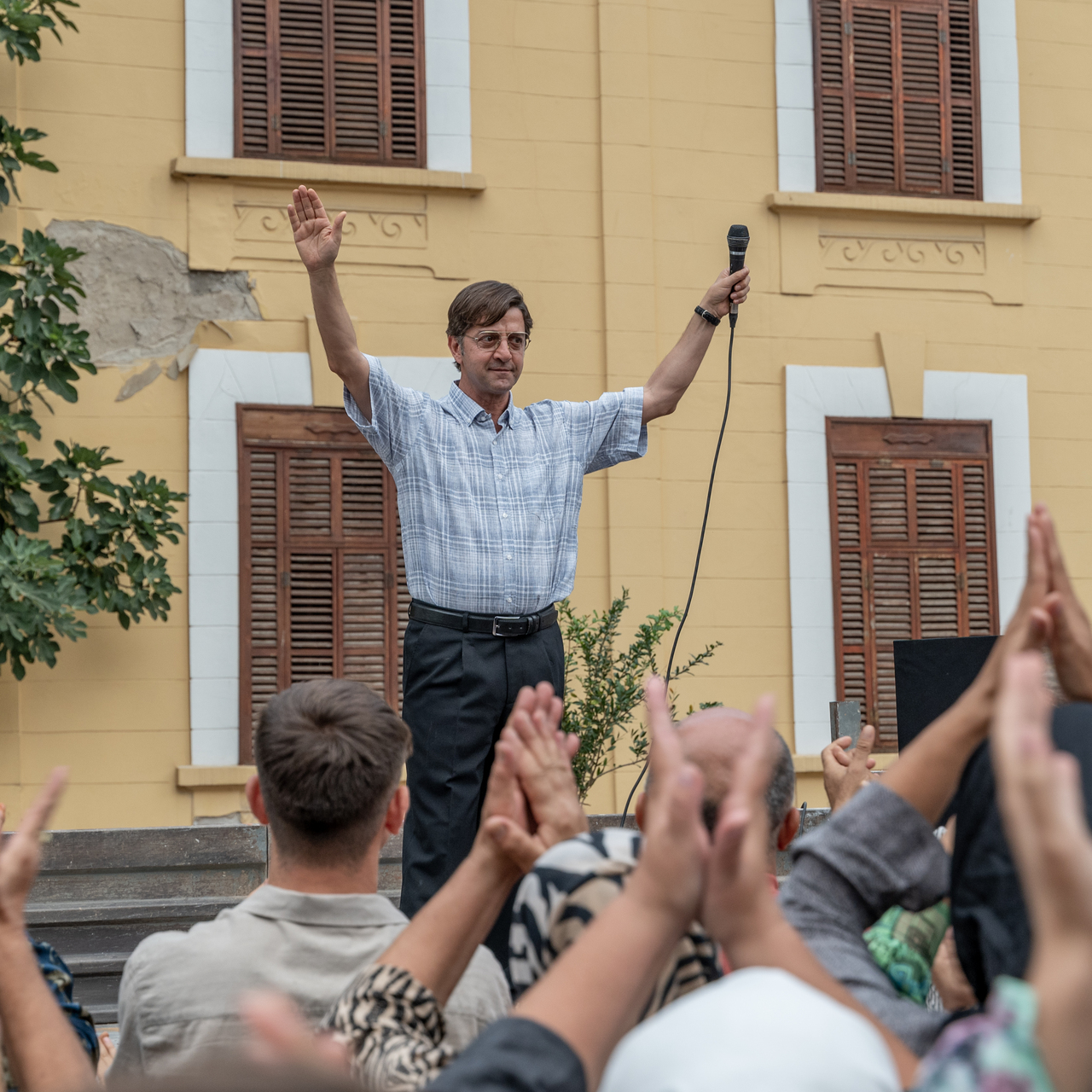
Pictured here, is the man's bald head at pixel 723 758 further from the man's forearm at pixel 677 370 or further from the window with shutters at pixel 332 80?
the window with shutters at pixel 332 80

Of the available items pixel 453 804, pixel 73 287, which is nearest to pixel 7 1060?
pixel 453 804

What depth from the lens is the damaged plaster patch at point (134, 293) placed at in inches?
265

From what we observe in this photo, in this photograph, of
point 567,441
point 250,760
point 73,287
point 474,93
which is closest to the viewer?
point 567,441

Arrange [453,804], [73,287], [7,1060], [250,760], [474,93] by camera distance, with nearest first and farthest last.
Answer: [7,1060] < [453,804] < [73,287] < [250,760] < [474,93]

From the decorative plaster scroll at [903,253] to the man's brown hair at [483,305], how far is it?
4.18m

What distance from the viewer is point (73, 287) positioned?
623 centimetres

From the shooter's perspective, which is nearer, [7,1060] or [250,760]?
[7,1060]

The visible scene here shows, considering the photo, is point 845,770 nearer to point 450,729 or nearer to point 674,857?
point 450,729

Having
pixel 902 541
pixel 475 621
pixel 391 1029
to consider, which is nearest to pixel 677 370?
pixel 475 621

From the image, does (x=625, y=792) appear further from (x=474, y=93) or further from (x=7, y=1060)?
(x=7, y=1060)

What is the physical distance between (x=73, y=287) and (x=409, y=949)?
522 centimetres

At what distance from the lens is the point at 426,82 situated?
23.6 feet

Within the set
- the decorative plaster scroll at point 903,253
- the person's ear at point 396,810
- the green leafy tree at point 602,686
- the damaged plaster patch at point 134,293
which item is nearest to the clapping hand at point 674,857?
the person's ear at point 396,810

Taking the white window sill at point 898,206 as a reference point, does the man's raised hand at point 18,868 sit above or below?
below
